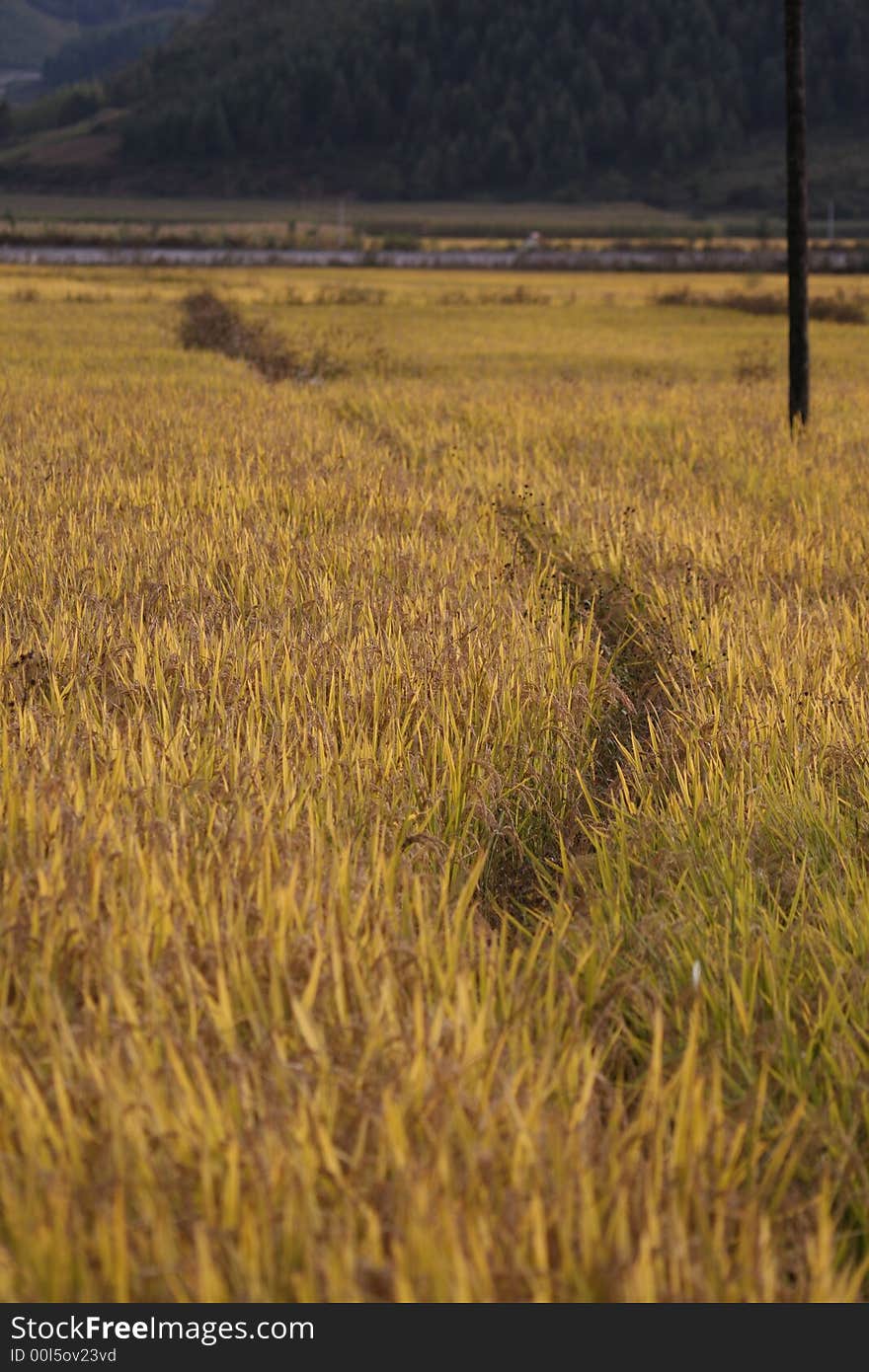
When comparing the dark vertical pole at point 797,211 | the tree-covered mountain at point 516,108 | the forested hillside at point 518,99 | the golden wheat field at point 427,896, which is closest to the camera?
the golden wheat field at point 427,896

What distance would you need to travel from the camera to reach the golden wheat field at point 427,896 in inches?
63.3

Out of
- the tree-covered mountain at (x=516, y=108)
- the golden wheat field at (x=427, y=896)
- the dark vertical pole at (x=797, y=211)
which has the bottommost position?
the golden wheat field at (x=427, y=896)

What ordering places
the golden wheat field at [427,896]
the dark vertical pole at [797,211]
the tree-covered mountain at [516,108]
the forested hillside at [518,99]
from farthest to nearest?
1. the forested hillside at [518,99]
2. the tree-covered mountain at [516,108]
3. the dark vertical pole at [797,211]
4. the golden wheat field at [427,896]

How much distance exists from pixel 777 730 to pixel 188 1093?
100 inches

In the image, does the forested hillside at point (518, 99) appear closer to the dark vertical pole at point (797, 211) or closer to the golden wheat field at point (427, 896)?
the dark vertical pole at point (797, 211)

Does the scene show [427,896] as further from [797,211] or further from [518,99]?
[518,99]

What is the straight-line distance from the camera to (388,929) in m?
2.39

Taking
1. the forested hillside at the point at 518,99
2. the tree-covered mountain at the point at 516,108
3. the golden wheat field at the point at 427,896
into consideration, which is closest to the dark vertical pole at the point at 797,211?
the golden wheat field at the point at 427,896

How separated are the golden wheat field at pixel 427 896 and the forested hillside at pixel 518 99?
16314cm

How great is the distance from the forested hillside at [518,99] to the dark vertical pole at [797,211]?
154690 mm

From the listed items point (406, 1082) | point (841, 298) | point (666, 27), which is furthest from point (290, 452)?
point (666, 27)

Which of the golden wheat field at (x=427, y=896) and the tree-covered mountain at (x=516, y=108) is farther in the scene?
the tree-covered mountain at (x=516, y=108)

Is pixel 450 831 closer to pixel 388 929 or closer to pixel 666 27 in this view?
pixel 388 929

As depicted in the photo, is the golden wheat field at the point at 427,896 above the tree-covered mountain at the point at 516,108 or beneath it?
beneath
